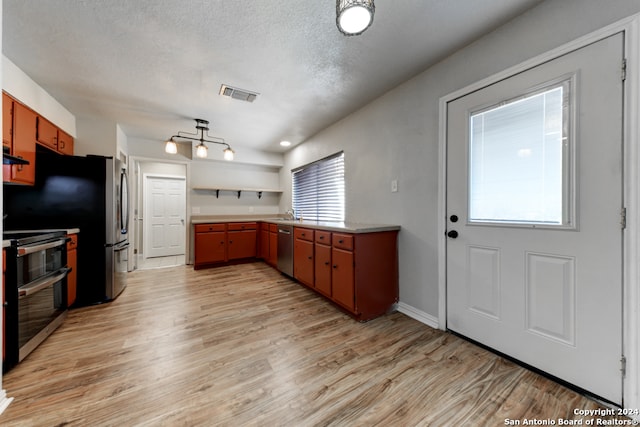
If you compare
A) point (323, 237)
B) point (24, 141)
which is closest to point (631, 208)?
point (323, 237)

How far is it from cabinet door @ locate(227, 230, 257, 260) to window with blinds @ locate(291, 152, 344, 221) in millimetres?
Answer: 1051

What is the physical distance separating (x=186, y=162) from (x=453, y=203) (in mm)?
4551

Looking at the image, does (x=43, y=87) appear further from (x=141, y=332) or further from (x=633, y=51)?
(x=633, y=51)

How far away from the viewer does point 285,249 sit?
11.8 ft

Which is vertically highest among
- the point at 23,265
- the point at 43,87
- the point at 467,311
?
the point at 43,87

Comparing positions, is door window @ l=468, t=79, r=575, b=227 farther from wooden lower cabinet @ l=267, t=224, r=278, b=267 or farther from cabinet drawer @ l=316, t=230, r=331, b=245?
wooden lower cabinet @ l=267, t=224, r=278, b=267

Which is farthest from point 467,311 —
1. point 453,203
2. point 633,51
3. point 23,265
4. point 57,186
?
point 57,186

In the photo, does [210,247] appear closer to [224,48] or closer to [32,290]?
[32,290]

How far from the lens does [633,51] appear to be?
1186 millimetres

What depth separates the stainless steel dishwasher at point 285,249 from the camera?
3.44 m

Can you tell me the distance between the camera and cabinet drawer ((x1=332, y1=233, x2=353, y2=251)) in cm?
228

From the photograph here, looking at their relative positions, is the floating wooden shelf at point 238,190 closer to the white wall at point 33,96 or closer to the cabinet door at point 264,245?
the cabinet door at point 264,245

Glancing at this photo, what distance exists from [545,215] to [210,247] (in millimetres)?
4412

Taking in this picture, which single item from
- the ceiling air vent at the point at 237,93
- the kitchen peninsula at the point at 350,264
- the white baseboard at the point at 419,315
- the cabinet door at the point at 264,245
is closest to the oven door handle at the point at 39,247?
the ceiling air vent at the point at 237,93
